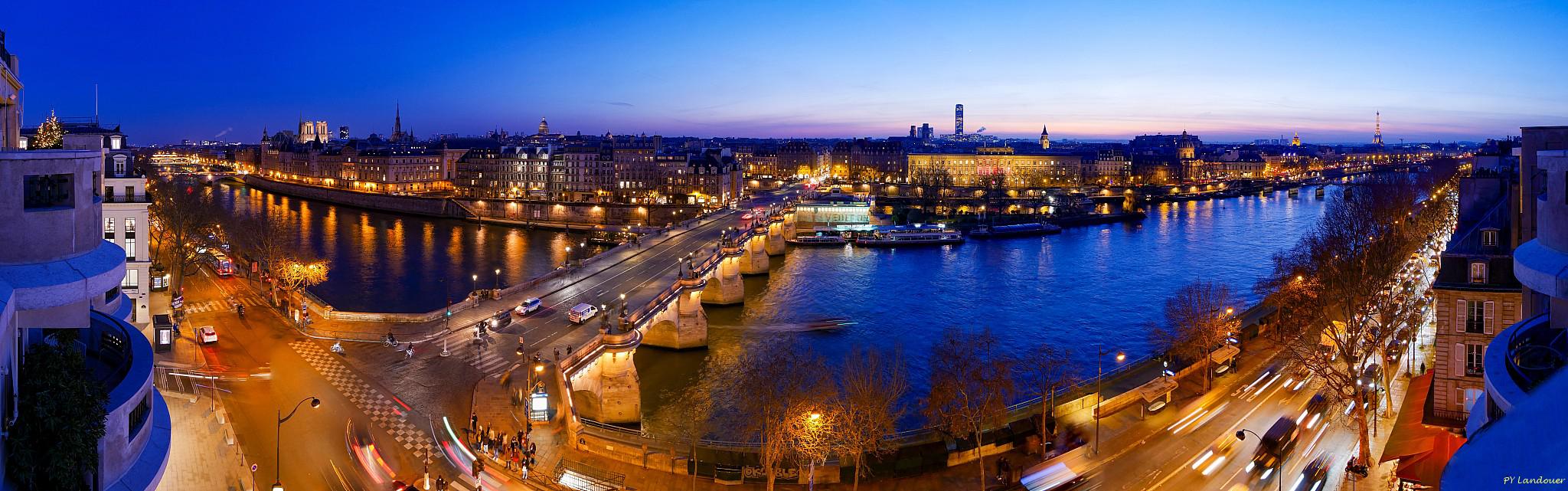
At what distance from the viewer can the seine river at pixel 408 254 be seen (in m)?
37.4

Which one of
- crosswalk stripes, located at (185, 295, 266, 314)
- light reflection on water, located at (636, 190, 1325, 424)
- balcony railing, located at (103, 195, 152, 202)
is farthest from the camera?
light reflection on water, located at (636, 190, 1325, 424)

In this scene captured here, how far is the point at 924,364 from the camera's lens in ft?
86.2

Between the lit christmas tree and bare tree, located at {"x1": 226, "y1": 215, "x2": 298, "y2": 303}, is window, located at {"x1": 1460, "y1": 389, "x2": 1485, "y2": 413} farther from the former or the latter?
bare tree, located at {"x1": 226, "y1": 215, "x2": 298, "y2": 303}

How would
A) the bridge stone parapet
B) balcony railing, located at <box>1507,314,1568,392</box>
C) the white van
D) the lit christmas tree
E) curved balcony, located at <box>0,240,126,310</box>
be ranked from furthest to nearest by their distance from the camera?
the bridge stone parapet, the white van, the lit christmas tree, balcony railing, located at <box>1507,314,1568,392</box>, curved balcony, located at <box>0,240,126,310</box>

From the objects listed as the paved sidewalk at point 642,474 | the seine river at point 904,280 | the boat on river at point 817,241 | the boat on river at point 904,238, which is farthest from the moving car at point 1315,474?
the boat on river at point 817,241

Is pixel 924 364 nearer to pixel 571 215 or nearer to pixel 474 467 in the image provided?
pixel 474 467

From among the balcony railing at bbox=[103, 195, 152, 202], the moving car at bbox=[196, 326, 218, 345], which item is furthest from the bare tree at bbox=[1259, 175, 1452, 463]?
the balcony railing at bbox=[103, 195, 152, 202]

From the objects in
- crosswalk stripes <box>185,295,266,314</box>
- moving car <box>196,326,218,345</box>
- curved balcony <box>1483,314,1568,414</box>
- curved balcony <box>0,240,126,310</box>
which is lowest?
moving car <box>196,326,218,345</box>

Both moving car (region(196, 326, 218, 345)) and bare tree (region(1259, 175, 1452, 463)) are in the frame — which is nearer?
bare tree (region(1259, 175, 1452, 463))

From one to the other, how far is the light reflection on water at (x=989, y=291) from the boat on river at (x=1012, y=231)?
1.32 meters

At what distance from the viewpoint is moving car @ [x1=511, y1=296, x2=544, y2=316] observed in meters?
25.6

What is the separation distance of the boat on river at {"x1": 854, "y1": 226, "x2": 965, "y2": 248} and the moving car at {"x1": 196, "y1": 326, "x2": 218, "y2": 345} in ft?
141

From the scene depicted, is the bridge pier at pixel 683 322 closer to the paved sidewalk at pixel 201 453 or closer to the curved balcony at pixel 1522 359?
the paved sidewalk at pixel 201 453

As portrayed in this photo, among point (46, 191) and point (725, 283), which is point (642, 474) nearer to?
point (46, 191)
